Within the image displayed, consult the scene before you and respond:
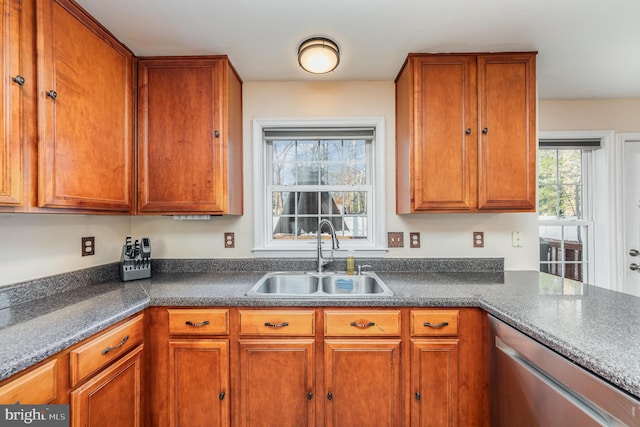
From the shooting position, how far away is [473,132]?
176 centimetres

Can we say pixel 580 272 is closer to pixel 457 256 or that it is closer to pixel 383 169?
pixel 457 256

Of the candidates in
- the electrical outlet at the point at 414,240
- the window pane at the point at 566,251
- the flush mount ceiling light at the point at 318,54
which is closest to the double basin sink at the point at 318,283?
the electrical outlet at the point at 414,240

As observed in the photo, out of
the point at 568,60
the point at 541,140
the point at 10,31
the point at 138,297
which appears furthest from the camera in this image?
the point at 541,140

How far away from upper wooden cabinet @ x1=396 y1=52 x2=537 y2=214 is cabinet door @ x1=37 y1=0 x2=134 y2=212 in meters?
1.74

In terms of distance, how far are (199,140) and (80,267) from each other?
1030 millimetres

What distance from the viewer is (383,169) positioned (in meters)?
2.08

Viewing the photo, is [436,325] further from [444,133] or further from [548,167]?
[548,167]

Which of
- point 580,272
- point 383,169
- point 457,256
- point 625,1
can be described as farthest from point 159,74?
point 580,272

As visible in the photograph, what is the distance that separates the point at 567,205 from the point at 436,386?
209 centimetres

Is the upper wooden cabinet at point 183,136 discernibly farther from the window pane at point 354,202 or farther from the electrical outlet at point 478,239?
the electrical outlet at point 478,239

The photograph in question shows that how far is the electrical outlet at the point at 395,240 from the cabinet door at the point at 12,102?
1.96 m

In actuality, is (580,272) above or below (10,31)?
below

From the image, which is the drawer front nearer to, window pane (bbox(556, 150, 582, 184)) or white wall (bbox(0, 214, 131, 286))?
white wall (bbox(0, 214, 131, 286))

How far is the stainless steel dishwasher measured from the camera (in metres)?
0.83
